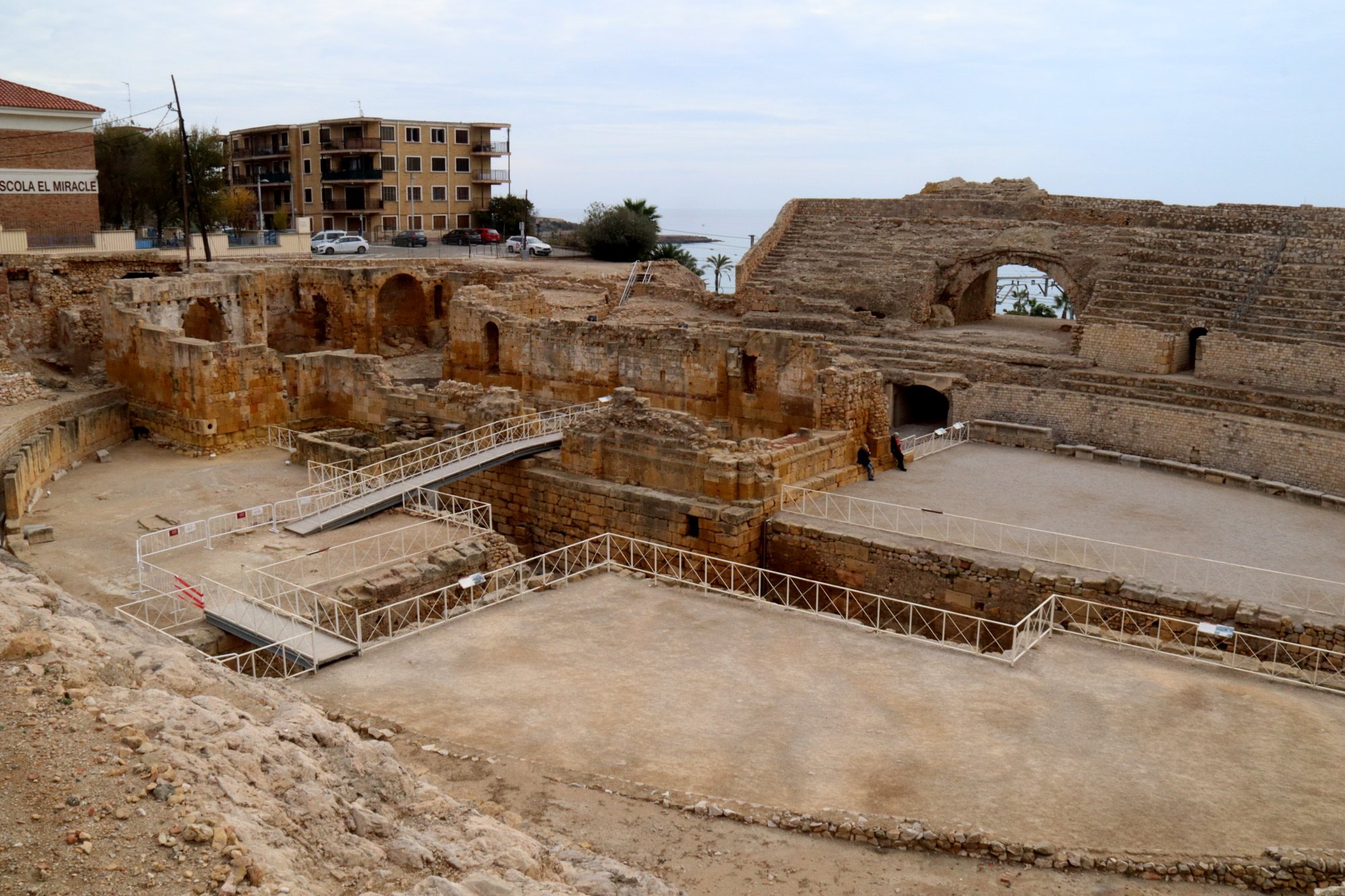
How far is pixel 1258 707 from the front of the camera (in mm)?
10953

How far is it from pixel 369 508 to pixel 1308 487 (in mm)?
15868

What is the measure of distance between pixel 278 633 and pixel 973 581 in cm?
897

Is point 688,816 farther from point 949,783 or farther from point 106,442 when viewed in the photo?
point 106,442

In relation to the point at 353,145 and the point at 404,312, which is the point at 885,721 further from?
the point at 353,145

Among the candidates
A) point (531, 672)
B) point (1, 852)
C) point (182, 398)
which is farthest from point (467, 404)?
point (1, 852)

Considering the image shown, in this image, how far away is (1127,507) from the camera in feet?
59.5

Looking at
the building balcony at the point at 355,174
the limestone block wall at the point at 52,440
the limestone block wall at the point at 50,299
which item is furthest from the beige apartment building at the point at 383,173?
the limestone block wall at the point at 52,440

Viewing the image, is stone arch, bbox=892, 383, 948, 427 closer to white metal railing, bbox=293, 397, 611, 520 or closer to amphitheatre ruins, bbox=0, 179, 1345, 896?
amphitheatre ruins, bbox=0, 179, 1345, 896

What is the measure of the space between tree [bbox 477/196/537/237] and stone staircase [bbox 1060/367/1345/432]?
3252 centimetres

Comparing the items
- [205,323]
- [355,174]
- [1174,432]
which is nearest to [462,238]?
[355,174]

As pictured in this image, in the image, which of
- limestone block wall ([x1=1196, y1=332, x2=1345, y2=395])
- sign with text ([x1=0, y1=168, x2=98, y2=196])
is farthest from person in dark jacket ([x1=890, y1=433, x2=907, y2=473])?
sign with text ([x1=0, y1=168, x2=98, y2=196])

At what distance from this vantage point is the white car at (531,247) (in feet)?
144

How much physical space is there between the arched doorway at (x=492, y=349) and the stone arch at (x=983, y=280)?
11.8m

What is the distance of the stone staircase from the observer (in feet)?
68.4
